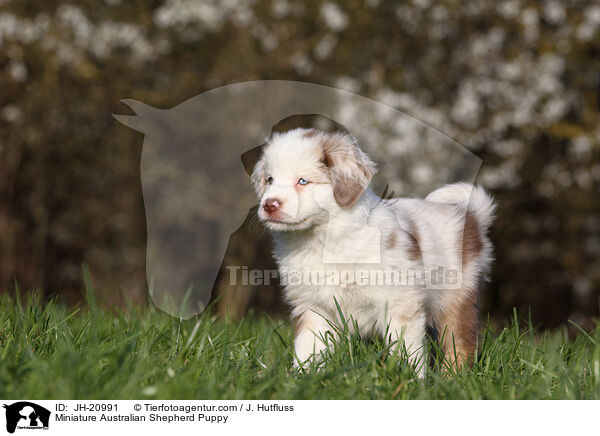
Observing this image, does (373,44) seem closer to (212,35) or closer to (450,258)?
(212,35)

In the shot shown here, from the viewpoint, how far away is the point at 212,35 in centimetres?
734

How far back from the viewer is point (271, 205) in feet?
9.16

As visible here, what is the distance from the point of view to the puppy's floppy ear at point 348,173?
292 cm

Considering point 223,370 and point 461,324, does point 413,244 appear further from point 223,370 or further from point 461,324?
point 223,370

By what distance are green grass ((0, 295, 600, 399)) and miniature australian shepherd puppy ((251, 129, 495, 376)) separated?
6.6 inches

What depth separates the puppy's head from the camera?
2879 millimetres

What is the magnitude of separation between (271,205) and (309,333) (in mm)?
705

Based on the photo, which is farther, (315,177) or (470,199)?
(470,199)
